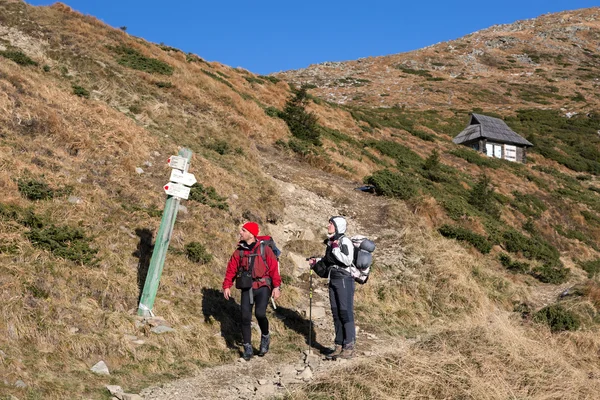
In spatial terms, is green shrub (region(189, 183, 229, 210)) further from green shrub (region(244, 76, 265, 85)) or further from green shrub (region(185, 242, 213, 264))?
green shrub (region(244, 76, 265, 85))

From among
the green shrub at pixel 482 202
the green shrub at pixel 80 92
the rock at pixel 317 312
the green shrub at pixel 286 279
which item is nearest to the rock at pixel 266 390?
the rock at pixel 317 312

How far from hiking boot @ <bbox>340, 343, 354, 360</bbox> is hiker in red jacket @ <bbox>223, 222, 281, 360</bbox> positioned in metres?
1.15

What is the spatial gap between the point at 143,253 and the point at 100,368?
Answer: 2797 mm

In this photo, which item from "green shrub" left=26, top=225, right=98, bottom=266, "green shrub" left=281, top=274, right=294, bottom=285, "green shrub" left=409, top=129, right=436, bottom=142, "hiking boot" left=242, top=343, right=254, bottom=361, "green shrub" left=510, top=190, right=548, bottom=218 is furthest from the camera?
"green shrub" left=409, top=129, right=436, bottom=142

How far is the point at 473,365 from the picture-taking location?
204 inches

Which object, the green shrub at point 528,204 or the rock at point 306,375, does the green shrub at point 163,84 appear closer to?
the rock at point 306,375

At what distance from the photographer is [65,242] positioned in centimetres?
716

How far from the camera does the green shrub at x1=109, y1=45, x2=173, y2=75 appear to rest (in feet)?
61.3

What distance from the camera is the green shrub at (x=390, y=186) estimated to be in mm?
16281

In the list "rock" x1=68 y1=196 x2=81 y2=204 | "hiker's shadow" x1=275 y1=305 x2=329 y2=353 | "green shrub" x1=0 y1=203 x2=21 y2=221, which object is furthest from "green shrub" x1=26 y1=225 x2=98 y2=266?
"hiker's shadow" x1=275 y1=305 x2=329 y2=353

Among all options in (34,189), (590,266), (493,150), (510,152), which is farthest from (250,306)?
(510,152)

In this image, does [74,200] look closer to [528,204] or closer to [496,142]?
[528,204]

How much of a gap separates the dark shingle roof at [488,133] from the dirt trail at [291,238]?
28163mm

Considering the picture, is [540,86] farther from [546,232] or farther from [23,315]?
[23,315]
